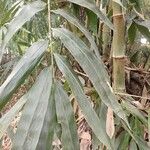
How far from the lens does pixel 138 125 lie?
0.96 metres

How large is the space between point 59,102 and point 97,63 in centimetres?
10

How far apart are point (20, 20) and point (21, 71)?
0.12 m

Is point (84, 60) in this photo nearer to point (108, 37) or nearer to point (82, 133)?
point (82, 133)

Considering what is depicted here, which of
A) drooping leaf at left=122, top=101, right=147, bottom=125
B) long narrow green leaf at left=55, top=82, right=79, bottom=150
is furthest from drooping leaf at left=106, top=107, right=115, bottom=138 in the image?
long narrow green leaf at left=55, top=82, right=79, bottom=150

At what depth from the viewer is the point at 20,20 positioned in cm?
65

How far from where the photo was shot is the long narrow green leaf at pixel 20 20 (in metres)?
0.63

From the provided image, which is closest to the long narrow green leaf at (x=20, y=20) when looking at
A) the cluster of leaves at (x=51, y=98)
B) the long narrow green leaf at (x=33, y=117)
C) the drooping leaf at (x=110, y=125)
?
the cluster of leaves at (x=51, y=98)

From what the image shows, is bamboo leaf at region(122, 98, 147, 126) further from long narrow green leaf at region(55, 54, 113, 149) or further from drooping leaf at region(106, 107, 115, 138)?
long narrow green leaf at region(55, 54, 113, 149)

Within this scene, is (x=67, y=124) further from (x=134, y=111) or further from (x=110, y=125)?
(x=134, y=111)

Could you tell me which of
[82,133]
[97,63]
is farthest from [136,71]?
[97,63]

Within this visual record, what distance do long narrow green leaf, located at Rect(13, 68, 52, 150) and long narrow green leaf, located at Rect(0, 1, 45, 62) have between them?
110 mm

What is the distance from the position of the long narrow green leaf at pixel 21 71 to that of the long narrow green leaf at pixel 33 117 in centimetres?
3

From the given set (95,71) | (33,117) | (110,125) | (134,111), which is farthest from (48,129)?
(134,111)

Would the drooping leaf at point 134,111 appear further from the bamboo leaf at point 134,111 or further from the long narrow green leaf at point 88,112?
the long narrow green leaf at point 88,112
